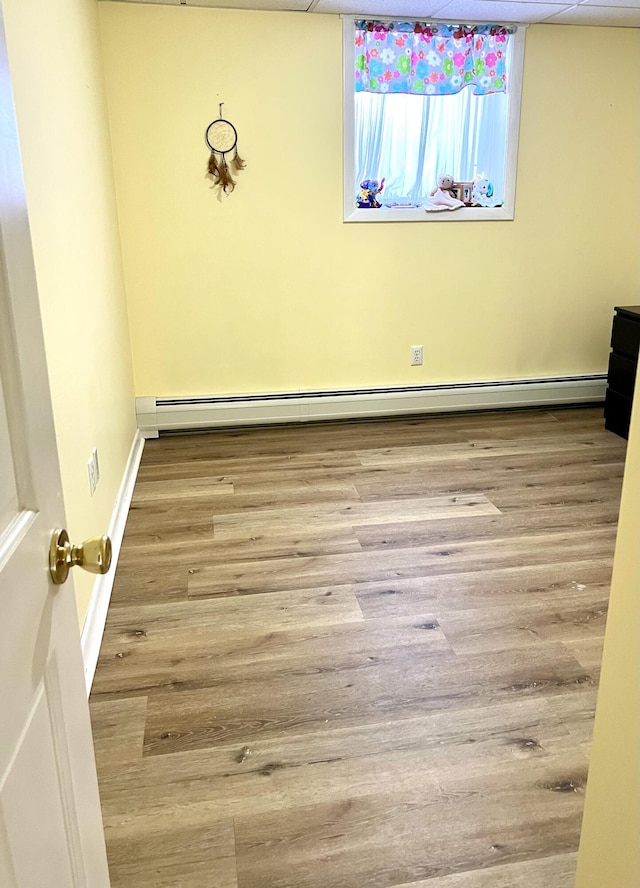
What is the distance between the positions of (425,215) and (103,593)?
277cm

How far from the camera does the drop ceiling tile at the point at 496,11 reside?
10.9ft

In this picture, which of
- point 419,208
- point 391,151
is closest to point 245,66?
point 391,151

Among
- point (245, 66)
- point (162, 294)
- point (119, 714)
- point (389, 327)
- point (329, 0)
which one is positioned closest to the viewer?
point (119, 714)

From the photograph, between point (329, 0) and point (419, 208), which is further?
point (419, 208)

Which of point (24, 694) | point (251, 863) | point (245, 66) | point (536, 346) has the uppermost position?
point (245, 66)

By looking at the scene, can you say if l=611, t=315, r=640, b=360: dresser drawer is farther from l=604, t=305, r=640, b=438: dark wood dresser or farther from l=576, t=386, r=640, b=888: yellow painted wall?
l=576, t=386, r=640, b=888: yellow painted wall

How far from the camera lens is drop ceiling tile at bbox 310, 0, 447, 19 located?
3289 millimetres

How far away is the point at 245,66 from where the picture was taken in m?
3.47

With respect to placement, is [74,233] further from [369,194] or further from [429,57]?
[429,57]

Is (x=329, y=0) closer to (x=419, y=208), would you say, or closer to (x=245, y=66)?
(x=245, y=66)

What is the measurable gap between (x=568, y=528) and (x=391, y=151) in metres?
2.30

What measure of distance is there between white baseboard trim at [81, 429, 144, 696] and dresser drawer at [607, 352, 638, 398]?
106 inches

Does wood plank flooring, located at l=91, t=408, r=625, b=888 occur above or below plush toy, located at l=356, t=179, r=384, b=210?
below

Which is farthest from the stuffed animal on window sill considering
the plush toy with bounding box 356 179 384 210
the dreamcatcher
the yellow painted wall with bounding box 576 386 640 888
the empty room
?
the yellow painted wall with bounding box 576 386 640 888
